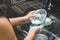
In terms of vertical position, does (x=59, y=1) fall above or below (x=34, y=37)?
above

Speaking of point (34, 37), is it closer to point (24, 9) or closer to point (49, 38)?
point (49, 38)

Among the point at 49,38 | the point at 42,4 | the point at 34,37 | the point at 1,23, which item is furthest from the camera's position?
the point at 42,4

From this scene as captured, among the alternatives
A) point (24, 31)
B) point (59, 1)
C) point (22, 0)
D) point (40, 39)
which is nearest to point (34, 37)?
point (40, 39)

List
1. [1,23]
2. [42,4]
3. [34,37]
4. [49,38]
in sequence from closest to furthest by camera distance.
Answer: [1,23] → [34,37] → [49,38] → [42,4]

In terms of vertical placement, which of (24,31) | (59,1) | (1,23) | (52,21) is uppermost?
(1,23)

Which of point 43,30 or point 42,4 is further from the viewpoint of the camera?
point 42,4

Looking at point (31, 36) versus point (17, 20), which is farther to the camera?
point (17, 20)

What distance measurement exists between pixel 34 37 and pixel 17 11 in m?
0.39

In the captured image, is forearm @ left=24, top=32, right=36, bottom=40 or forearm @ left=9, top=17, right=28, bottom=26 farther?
forearm @ left=9, top=17, right=28, bottom=26

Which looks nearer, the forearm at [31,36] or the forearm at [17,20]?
the forearm at [31,36]

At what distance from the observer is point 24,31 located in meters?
1.23

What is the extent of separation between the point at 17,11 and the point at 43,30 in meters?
0.32

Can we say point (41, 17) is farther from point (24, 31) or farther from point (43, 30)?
point (24, 31)

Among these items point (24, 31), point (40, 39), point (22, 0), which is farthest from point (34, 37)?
point (22, 0)
